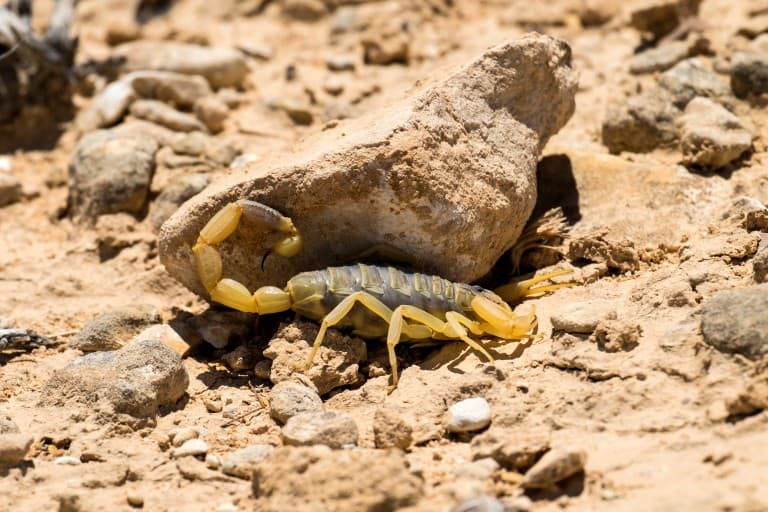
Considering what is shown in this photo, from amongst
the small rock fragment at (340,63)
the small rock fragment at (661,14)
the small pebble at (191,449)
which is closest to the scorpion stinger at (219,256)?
the small pebble at (191,449)

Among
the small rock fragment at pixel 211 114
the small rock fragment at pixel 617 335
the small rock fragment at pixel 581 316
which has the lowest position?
the small rock fragment at pixel 211 114

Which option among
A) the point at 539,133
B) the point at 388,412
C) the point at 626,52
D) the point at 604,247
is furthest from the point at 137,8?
the point at 388,412

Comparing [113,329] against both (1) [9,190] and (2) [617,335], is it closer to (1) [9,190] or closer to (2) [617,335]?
(1) [9,190]

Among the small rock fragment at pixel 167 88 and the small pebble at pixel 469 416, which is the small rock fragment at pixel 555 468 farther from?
the small rock fragment at pixel 167 88

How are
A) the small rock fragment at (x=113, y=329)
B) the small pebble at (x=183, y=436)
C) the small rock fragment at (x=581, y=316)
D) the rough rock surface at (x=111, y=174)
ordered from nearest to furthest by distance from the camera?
the small pebble at (x=183, y=436)
the small rock fragment at (x=581, y=316)
the small rock fragment at (x=113, y=329)
the rough rock surface at (x=111, y=174)

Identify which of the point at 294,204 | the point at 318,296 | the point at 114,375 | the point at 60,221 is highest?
the point at 294,204

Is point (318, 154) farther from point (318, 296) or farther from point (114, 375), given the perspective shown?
point (114, 375)
